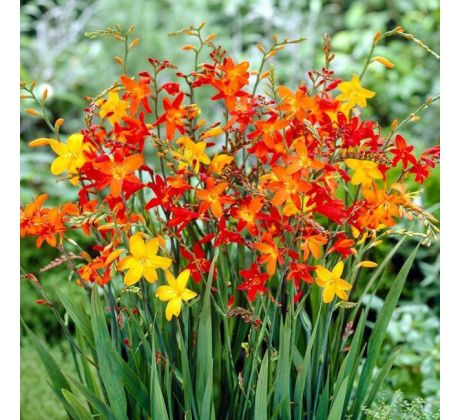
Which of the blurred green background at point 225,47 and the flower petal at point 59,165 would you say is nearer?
the flower petal at point 59,165

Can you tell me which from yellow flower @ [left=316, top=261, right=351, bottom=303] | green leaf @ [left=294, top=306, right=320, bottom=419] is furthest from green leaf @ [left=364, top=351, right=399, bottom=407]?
yellow flower @ [left=316, top=261, right=351, bottom=303]

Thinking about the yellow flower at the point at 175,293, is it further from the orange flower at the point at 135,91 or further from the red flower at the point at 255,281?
the orange flower at the point at 135,91

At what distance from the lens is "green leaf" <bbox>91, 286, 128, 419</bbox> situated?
4.52ft

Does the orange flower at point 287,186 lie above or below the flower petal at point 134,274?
above

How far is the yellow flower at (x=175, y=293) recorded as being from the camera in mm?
1277

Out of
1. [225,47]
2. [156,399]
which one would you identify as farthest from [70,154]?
[225,47]

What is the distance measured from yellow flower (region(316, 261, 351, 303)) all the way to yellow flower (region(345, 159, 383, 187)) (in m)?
0.15

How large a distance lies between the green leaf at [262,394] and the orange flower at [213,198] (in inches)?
10.1

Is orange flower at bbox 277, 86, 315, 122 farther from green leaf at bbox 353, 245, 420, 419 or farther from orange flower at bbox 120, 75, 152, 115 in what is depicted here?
green leaf at bbox 353, 245, 420, 419

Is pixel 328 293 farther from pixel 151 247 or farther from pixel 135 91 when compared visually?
pixel 135 91

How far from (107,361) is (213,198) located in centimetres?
37
